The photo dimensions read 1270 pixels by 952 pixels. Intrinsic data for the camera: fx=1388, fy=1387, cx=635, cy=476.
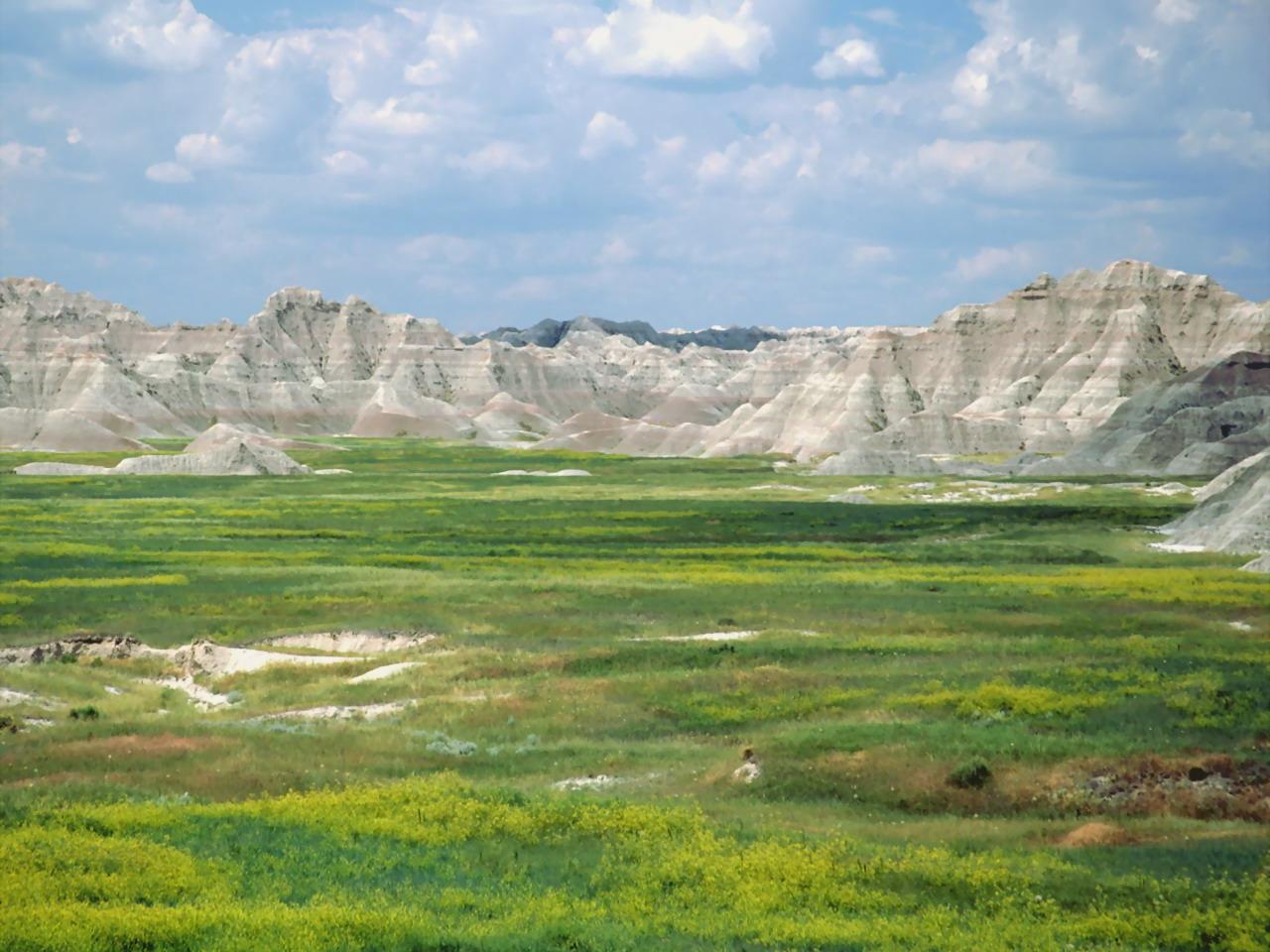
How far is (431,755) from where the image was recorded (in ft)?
94.9

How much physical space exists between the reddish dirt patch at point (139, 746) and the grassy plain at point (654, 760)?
0.40 feet

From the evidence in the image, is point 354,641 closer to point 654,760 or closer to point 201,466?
point 654,760

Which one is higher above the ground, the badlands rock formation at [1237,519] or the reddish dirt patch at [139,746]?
the badlands rock formation at [1237,519]

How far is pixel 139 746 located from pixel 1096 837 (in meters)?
18.8

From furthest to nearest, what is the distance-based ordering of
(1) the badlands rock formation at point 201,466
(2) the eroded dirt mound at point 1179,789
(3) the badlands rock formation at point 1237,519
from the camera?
(1) the badlands rock formation at point 201,466, (3) the badlands rock formation at point 1237,519, (2) the eroded dirt mound at point 1179,789

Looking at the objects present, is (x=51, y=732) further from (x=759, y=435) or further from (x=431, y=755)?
(x=759, y=435)

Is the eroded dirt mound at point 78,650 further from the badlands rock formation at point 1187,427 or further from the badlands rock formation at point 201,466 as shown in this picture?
the badlands rock formation at point 1187,427

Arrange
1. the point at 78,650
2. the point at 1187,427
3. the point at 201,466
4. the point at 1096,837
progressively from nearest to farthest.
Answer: the point at 1096,837 → the point at 78,650 → the point at 201,466 → the point at 1187,427

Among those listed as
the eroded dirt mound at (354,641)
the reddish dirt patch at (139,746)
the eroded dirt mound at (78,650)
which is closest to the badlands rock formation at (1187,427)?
the eroded dirt mound at (354,641)

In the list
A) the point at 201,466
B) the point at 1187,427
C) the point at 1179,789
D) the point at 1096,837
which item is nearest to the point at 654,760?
the point at 1096,837

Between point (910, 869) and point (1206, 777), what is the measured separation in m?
8.03

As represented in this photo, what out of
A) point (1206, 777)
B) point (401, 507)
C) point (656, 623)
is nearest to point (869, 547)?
point (656, 623)

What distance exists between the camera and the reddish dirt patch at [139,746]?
2802cm

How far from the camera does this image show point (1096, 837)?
21.2 metres
